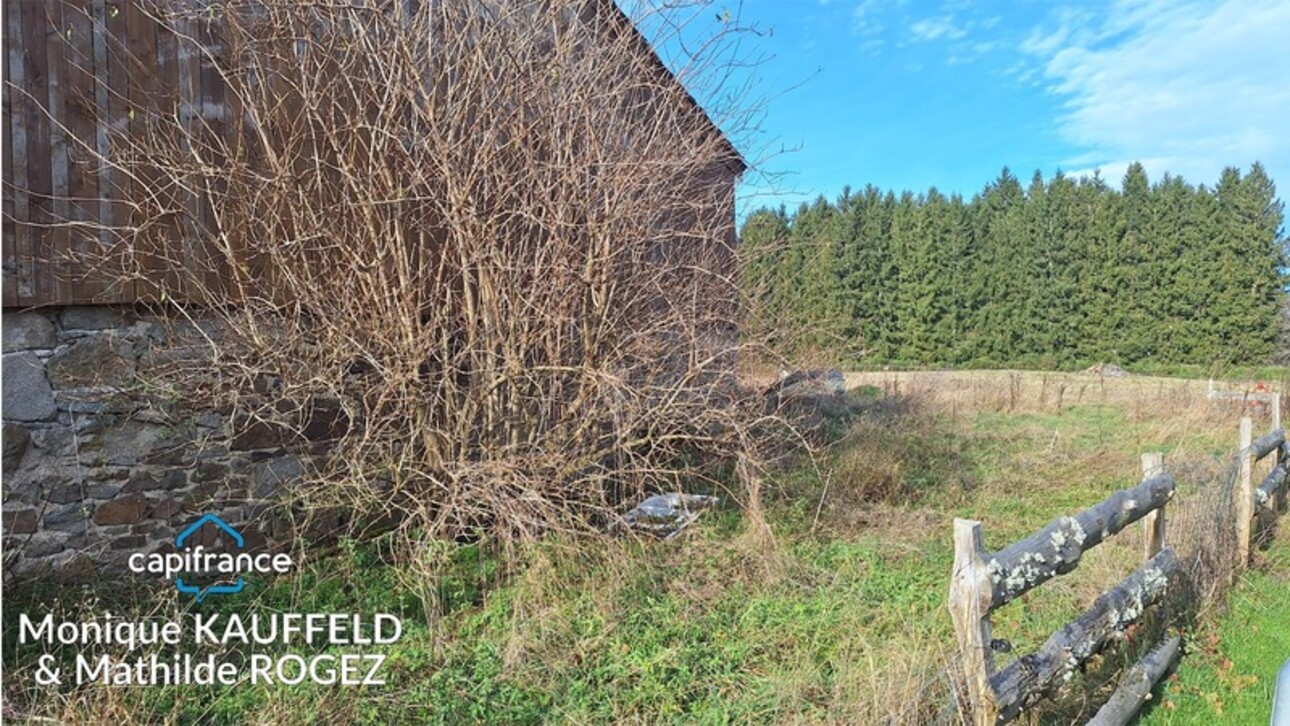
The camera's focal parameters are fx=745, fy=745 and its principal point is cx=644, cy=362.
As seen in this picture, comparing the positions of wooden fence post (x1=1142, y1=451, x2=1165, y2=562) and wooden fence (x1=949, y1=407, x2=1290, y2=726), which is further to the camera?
wooden fence post (x1=1142, y1=451, x2=1165, y2=562)

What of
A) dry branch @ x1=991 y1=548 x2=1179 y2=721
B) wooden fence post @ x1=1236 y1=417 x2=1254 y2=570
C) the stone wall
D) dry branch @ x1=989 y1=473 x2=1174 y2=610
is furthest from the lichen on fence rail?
the stone wall

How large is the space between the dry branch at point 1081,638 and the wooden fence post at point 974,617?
87 millimetres

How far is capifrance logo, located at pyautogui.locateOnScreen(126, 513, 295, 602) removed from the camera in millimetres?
5008

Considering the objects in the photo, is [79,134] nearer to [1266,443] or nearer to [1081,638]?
[1081,638]

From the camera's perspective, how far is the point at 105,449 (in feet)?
16.1

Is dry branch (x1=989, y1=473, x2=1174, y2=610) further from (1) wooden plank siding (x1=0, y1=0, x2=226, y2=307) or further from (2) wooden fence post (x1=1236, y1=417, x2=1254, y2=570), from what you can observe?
(1) wooden plank siding (x1=0, y1=0, x2=226, y2=307)

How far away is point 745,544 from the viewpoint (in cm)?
560

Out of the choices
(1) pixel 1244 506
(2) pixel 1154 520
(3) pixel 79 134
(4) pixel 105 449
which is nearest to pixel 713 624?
(2) pixel 1154 520

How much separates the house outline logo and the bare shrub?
636 mm

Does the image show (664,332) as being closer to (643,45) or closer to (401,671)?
(643,45)

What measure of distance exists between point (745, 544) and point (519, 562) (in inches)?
66.0

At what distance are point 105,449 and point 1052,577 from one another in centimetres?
561

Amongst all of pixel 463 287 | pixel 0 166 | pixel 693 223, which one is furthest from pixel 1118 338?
pixel 0 166

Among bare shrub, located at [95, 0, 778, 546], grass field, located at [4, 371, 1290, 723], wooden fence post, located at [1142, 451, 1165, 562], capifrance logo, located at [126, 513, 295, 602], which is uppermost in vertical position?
bare shrub, located at [95, 0, 778, 546]
